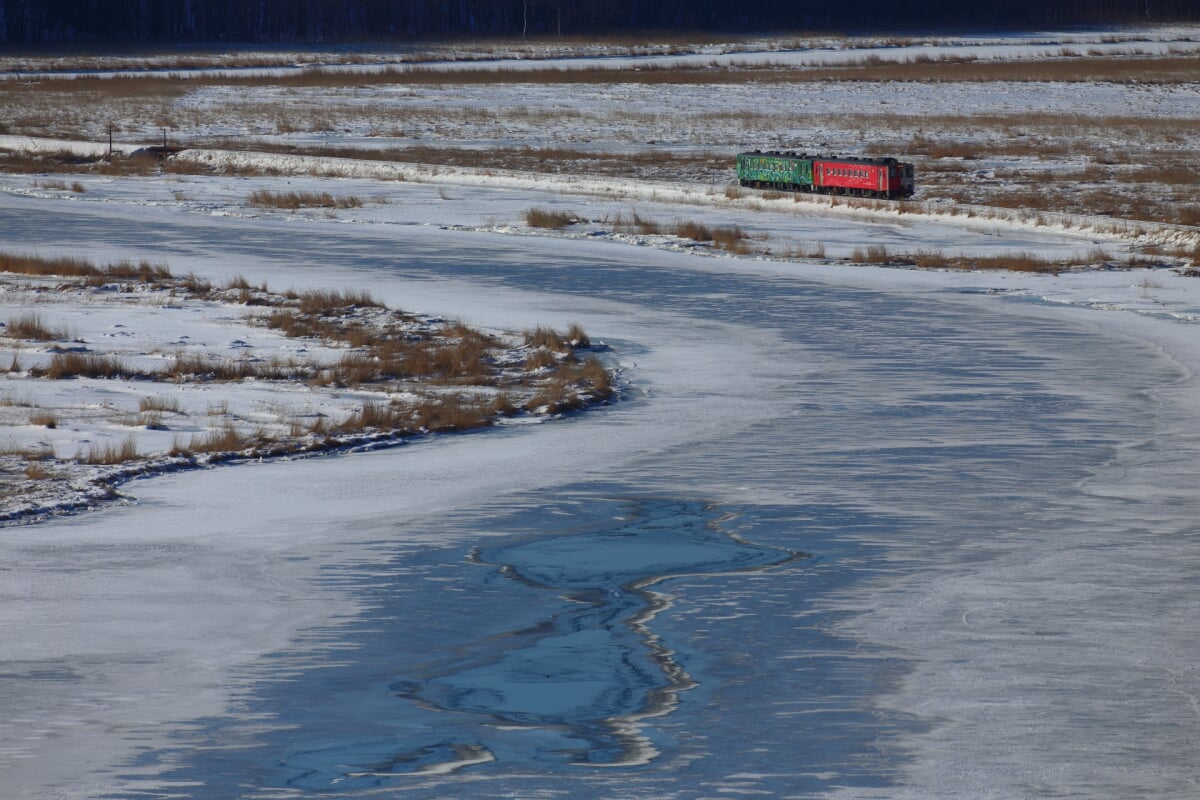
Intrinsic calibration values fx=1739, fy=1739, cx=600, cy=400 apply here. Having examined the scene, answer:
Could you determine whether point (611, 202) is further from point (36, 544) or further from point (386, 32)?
point (386, 32)

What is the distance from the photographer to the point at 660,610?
8914mm

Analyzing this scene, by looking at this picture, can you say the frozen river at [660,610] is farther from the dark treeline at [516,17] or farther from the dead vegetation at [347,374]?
the dark treeline at [516,17]

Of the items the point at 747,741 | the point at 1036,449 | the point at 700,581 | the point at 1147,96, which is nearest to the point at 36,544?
the point at 700,581

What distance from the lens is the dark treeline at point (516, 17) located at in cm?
10250

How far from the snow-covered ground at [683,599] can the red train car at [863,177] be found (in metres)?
14.8

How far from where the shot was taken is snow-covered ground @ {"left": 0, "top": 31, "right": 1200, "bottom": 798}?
682 centimetres

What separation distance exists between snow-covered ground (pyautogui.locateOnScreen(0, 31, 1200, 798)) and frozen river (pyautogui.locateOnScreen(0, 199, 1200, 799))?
2 cm

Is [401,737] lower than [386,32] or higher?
lower

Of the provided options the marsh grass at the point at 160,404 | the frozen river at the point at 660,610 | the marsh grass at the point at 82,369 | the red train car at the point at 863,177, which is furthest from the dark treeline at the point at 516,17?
the frozen river at the point at 660,610

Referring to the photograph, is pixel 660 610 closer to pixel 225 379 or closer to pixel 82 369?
pixel 225 379

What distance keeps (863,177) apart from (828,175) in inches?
65.0

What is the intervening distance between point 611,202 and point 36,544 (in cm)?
2500

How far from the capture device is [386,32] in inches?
4220

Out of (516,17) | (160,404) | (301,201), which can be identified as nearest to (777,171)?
(301,201)
